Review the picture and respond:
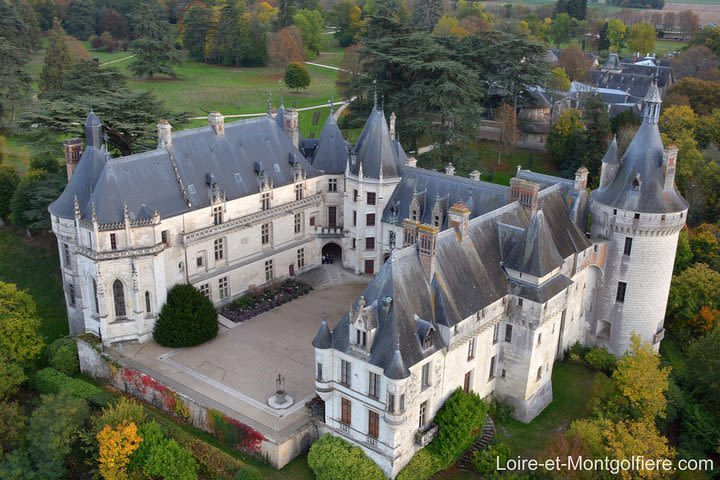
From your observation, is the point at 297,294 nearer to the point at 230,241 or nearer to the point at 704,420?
the point at 230,241

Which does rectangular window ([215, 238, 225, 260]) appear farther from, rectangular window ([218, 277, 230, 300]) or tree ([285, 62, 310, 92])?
tree ([285, 62, 310, 92])

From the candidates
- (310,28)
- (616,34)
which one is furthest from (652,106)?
(616,34)

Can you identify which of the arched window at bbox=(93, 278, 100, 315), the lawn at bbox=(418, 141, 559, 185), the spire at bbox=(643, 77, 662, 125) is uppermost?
the spire at bbox=(643, 77, 662, 125)

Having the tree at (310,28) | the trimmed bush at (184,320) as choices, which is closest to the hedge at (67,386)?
the trimmed bush at (184,320)

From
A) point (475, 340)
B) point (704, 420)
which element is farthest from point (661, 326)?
point (475, 340)

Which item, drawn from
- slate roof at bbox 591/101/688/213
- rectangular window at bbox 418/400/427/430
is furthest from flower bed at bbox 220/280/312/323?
slate roof at bbox 591/101/688/213

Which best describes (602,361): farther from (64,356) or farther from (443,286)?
(64,356)

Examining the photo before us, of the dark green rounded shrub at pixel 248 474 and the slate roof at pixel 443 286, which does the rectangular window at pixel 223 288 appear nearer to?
the slate roof at pixel 443 286
